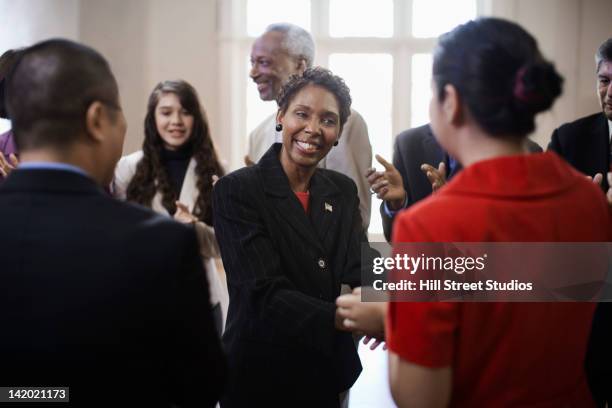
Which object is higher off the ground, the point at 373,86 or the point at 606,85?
the point at 373,86

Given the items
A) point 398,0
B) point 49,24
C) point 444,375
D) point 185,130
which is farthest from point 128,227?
point 398,0

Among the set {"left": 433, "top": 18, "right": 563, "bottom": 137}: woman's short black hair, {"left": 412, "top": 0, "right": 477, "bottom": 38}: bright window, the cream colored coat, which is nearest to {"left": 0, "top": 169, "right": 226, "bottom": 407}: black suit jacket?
{"left": 433, "top": 18, "right": 563, "bottom": 137}: woman's short black hair

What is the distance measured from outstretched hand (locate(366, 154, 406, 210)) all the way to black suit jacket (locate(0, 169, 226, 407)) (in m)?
1.20

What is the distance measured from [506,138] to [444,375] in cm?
40

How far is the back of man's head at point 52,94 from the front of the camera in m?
1.19

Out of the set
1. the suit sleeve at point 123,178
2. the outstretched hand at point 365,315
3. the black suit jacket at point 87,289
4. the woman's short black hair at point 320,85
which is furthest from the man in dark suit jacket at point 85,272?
the suit sleeve at point 123,178

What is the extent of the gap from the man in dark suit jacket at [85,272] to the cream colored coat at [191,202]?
5.78 ft

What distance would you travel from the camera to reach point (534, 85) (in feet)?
3.55

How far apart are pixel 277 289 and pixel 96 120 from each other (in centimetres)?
79

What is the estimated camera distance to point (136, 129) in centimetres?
643

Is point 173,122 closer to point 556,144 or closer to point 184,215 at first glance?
point 184,215

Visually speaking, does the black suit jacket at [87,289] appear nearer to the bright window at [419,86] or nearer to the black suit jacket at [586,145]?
the black suit jacket at [586,145]

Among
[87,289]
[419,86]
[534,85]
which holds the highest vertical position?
[419,86]

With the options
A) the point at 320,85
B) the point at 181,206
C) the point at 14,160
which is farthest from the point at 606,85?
the point at 14,160
